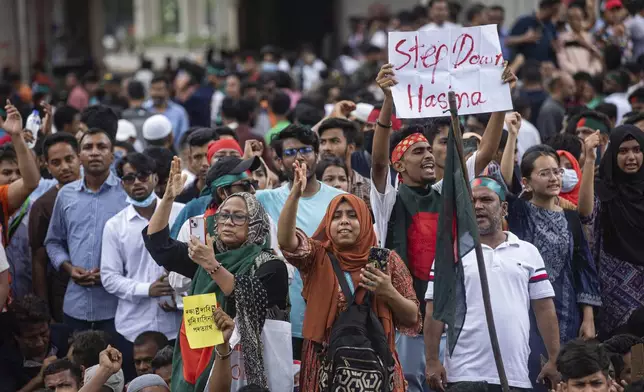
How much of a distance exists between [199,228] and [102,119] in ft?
10.2

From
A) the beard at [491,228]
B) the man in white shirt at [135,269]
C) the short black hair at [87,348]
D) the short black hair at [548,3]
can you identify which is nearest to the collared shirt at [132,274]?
the man in white shirt at [135,269]

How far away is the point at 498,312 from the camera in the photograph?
6.84m

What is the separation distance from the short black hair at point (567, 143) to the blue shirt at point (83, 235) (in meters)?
2.99

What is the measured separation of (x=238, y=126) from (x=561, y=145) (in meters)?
3.64

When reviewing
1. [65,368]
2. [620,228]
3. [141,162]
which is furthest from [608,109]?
[65,368]

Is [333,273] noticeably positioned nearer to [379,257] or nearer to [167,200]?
[379,257]

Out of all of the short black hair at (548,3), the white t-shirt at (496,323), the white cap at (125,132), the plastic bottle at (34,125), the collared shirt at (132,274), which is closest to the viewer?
the white t-shirt at (496,323)

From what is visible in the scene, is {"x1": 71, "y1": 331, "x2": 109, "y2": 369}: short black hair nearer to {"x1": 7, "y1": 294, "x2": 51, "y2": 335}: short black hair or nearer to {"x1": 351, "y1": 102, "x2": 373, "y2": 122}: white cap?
{"x1": 7, "y1": 294, "x2": 51, "y2": 335}: short black hair

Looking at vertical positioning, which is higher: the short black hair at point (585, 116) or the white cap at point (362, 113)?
the white cap at point (362, 113)

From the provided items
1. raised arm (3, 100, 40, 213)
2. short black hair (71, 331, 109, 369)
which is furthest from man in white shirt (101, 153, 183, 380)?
raised arm (3, 100, 40, 213)

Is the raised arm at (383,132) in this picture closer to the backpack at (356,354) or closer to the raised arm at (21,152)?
the backpack at (356,354)

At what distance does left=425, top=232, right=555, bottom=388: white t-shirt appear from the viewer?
6.82 meters

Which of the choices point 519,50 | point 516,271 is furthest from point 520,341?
point 519,50

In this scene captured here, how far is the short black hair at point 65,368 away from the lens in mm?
7691
